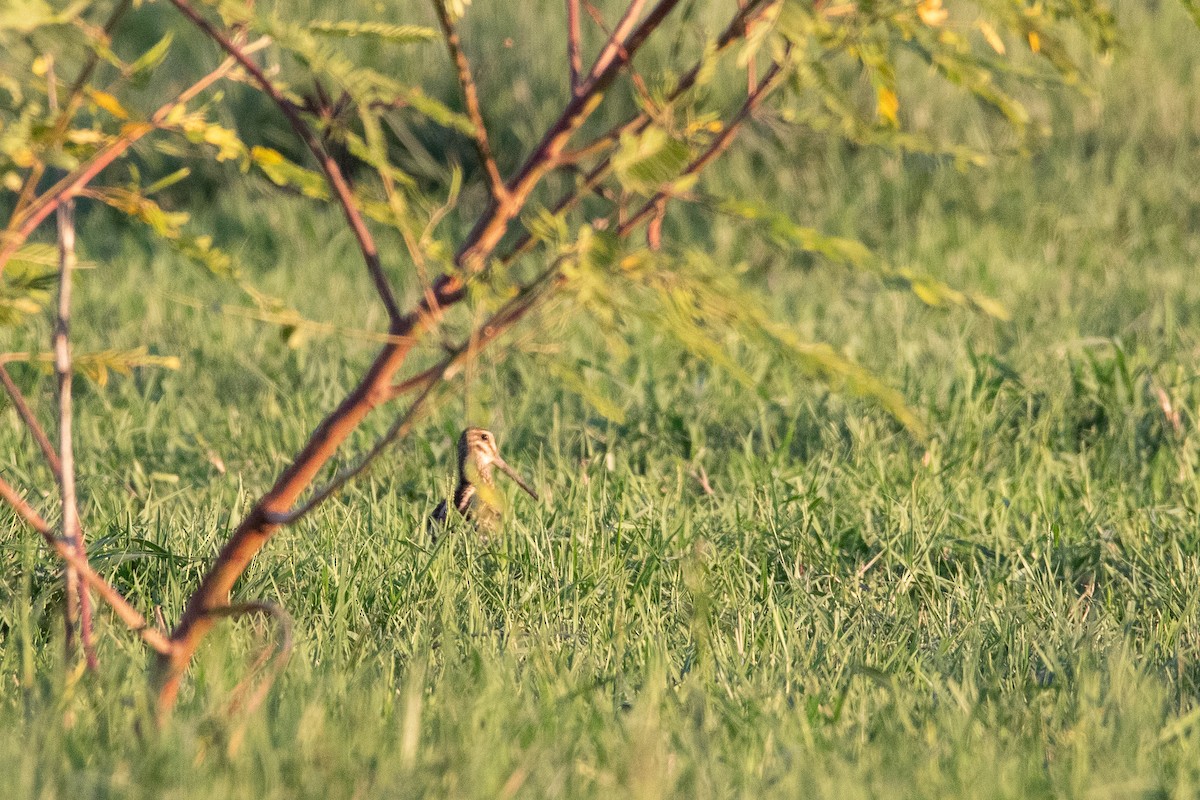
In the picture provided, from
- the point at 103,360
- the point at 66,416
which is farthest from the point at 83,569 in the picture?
the point at 103,360

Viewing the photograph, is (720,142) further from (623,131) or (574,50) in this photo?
(574,50)

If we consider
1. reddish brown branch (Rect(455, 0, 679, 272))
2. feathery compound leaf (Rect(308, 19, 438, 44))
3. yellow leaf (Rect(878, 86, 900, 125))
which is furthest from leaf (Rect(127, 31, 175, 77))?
yellow leaf (Rect(878, 86, 900, 125))

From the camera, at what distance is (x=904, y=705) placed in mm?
2506

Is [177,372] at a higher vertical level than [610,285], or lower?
higher

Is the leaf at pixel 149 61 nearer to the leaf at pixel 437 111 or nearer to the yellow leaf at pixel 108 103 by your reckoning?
the yellow leaf at pixel 108 103

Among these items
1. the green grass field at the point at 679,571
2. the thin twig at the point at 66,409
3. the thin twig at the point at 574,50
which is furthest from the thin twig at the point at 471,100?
the thin twig at the point at 66,409

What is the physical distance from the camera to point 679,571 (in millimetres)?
3248

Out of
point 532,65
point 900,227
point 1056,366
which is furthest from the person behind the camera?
point 532,65

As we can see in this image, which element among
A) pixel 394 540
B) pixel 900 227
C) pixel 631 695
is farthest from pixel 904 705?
pixel 900 227

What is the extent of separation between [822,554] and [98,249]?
4.83 meters

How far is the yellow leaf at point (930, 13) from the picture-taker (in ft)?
6.95

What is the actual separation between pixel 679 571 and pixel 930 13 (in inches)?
57.9

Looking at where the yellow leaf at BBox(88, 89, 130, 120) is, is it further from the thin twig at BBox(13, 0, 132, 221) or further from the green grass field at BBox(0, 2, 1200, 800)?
the green grass field at BBox(0, 2, 1200, 800)

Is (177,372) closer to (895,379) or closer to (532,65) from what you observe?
(895,379)
